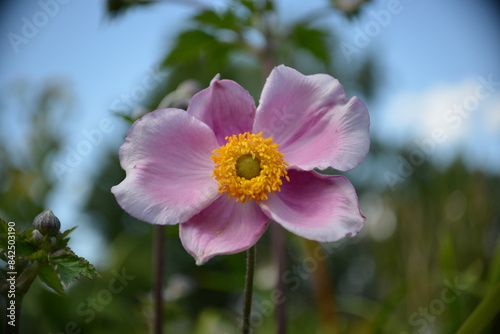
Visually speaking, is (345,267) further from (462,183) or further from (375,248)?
(462,183)

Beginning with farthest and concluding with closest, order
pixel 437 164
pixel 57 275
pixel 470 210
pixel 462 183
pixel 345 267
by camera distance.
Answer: pixel 345 267 < pixel 437 164 < pixel 462 183 < pixel 470 210 < pixel 57 275

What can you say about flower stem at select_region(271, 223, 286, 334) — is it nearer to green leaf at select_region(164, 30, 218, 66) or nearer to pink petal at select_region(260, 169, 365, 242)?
pink petal at select_region(260, 169, 365, 242)

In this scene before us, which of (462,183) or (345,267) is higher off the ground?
(462,183)

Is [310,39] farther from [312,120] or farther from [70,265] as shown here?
[70,265]

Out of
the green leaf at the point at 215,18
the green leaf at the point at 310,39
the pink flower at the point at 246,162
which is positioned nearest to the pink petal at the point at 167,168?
the pink flower at the point at 246,162

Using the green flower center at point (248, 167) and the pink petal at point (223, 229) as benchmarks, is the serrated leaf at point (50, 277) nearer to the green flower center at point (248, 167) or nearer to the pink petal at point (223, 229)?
the pink petal at point (223, 229)

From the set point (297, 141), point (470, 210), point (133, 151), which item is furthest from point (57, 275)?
point (470, 210)
